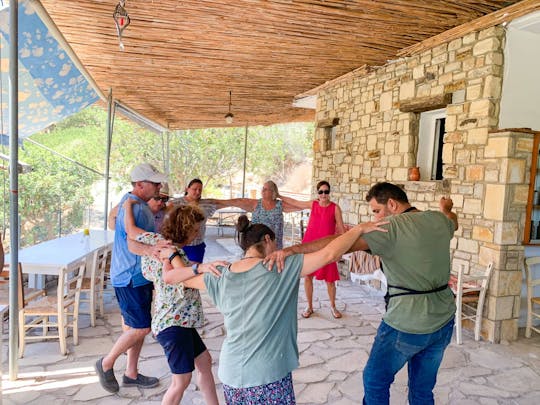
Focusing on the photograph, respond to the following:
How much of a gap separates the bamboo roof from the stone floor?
307cm

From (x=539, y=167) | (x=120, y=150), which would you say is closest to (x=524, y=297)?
(x=539, y=167)

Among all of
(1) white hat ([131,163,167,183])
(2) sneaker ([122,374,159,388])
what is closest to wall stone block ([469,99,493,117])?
(1) white hat ([131,163,167,183])

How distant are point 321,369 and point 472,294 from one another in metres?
1.91

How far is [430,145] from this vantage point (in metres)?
5.20

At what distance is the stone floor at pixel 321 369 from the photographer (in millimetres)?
2832

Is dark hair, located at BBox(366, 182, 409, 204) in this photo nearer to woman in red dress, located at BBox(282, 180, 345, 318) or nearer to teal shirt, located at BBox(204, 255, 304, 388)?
teal shirt, located at BBox(204, 255, 304, 388)

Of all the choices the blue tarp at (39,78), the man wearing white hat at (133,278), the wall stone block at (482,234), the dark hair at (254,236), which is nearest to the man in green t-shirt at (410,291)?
the dark hair at (254,236)

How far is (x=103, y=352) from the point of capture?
3.49m

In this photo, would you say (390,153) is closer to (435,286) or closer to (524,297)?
(524,297)

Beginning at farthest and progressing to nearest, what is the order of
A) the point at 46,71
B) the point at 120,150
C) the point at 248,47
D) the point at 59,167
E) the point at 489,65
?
the point at 120,150
the point at 59,167
the point at 248,47
the point at 46,71
the point at 489,65

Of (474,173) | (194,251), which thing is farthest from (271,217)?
(474,173)

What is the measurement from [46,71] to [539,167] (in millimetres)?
5375

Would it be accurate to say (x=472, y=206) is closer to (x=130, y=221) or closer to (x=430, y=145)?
(x=430, y=145)

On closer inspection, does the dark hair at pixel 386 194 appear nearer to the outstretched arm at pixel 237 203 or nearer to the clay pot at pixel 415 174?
the outstretched arm at pixel 237 203
